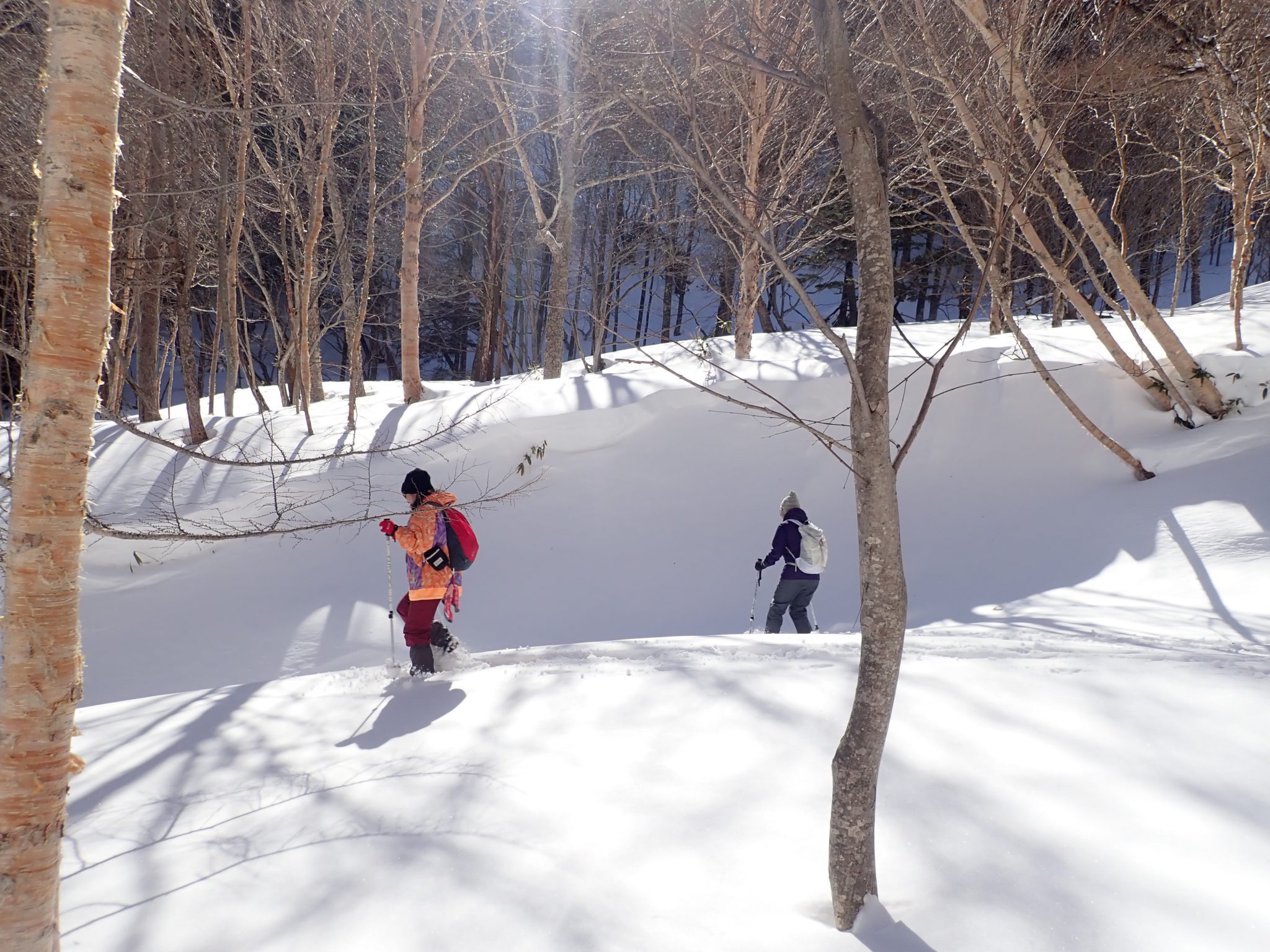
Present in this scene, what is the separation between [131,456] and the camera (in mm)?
10523

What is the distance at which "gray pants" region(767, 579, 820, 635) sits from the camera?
7664 millimetres

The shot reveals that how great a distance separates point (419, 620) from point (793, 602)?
→ 12.3 feet

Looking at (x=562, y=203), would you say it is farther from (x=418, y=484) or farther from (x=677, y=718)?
(x=677, y=718)

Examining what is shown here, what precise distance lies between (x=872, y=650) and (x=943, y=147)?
9.43 metres

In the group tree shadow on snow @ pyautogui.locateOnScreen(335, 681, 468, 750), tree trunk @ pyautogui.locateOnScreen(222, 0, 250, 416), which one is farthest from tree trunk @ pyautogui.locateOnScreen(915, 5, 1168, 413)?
tree trunk @ pyautogui.locateOnScreen(222, 0, 250, 416)

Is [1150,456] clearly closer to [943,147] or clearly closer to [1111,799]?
[943,147]

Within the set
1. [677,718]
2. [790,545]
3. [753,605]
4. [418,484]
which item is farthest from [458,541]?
[753,605]

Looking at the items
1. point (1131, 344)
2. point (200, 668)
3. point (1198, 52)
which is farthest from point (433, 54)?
point (1131, 344)

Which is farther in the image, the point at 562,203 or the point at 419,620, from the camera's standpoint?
the point at 562,203

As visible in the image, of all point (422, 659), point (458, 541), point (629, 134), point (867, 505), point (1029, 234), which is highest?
point (629, 134)

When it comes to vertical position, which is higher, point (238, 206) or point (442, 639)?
point (238, 206)

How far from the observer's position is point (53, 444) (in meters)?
2.04

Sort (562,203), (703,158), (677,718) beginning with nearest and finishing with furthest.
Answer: (677,718) → (703,158) → (562,203)

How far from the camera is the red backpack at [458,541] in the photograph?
5.51 meters
